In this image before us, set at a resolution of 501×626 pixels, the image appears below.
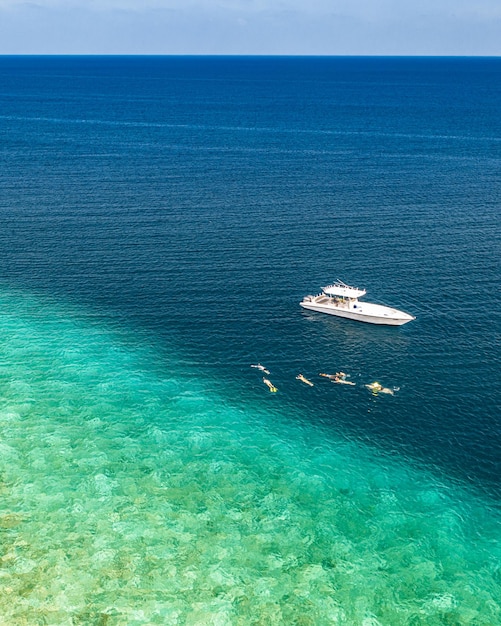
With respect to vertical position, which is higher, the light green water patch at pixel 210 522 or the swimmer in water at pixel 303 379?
the swimmer in water at pixel 303 379

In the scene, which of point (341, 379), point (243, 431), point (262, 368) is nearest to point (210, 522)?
point (243, 431)

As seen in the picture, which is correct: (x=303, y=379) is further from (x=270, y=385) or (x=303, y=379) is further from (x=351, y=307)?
(x=351, y=307)

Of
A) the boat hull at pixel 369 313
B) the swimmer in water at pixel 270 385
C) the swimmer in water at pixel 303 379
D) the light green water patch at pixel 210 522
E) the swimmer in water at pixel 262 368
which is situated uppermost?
the boat hull at pixel 369 313

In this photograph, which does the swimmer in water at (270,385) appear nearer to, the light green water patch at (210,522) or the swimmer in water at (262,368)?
the swimmer in water at (262,368)

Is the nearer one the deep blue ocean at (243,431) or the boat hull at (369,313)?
the deep blue ocean at (243,431)

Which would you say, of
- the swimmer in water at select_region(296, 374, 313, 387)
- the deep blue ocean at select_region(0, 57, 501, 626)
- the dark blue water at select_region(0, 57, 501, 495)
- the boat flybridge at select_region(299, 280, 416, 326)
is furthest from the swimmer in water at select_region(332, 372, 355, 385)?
the boat flybridge at select_region(299, 280, 416, 326)

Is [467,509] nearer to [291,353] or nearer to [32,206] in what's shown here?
[291,353]

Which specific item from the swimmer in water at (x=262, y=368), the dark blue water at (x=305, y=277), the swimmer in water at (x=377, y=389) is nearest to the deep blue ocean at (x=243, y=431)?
the dark blue water at (x=305, y=277)

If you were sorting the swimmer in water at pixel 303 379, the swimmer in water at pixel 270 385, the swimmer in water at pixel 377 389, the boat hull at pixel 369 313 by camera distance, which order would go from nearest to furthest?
the swimmer in water at pixel 377 389 → the swimmer in water at pixel 270 385 → the swimmer in water at pixel 303 379 → the boat hull at pixel 369 313
